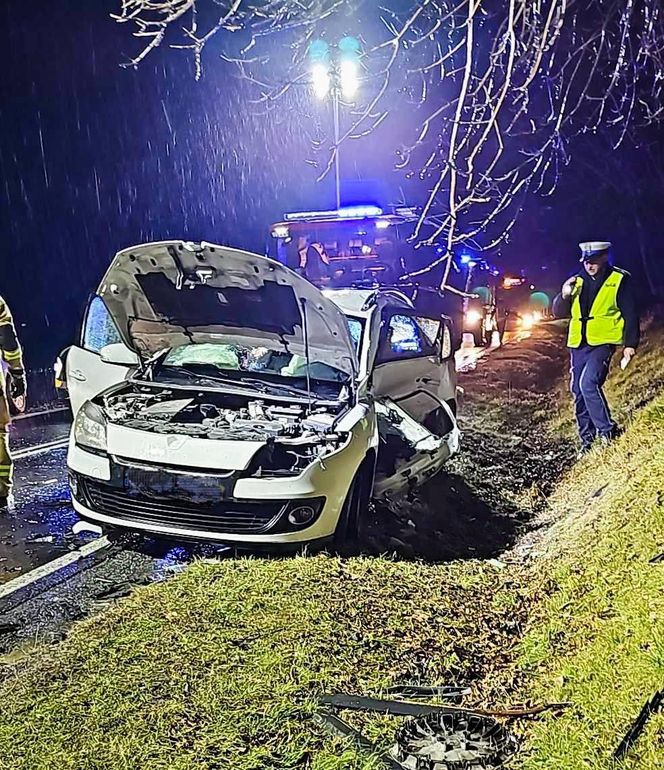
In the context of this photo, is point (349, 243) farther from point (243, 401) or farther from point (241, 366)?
point (243, 401)

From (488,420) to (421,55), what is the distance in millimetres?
1902

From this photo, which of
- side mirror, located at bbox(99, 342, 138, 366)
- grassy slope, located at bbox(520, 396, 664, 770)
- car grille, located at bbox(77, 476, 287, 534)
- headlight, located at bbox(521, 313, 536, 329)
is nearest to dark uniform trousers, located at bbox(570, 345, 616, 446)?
grassy slope, located at bbox(520, 396, 664, 770)

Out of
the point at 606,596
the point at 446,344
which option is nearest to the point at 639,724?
the point at 606,596

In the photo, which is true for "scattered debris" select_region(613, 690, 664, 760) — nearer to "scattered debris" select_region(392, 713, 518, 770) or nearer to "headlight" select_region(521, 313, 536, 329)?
"scattered debris" select_region(392, 713, 518, 770)

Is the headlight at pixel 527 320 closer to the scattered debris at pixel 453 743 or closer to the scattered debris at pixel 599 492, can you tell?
the scattered debris at pixel 599 492

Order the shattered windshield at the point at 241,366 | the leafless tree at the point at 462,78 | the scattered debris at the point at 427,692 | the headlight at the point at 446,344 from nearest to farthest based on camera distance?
the scattered debris at the point at 427,692 < the shattered windshield at the point at 241,366 < the leafless tree at the point at 462,78 < the headlight at the point at 446,344

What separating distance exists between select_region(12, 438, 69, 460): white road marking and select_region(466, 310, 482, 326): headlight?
2198 millimetres

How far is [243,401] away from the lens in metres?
3.18

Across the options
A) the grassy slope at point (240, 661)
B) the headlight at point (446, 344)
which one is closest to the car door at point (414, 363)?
the headlight at point (446, 344)

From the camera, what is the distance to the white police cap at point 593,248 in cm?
328

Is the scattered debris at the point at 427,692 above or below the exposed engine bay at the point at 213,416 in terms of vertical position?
below

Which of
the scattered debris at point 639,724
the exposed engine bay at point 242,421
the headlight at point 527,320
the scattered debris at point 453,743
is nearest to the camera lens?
the scattered debris at point 639,724

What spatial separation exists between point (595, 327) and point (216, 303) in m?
1.68

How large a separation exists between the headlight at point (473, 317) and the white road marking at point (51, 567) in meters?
2.03
